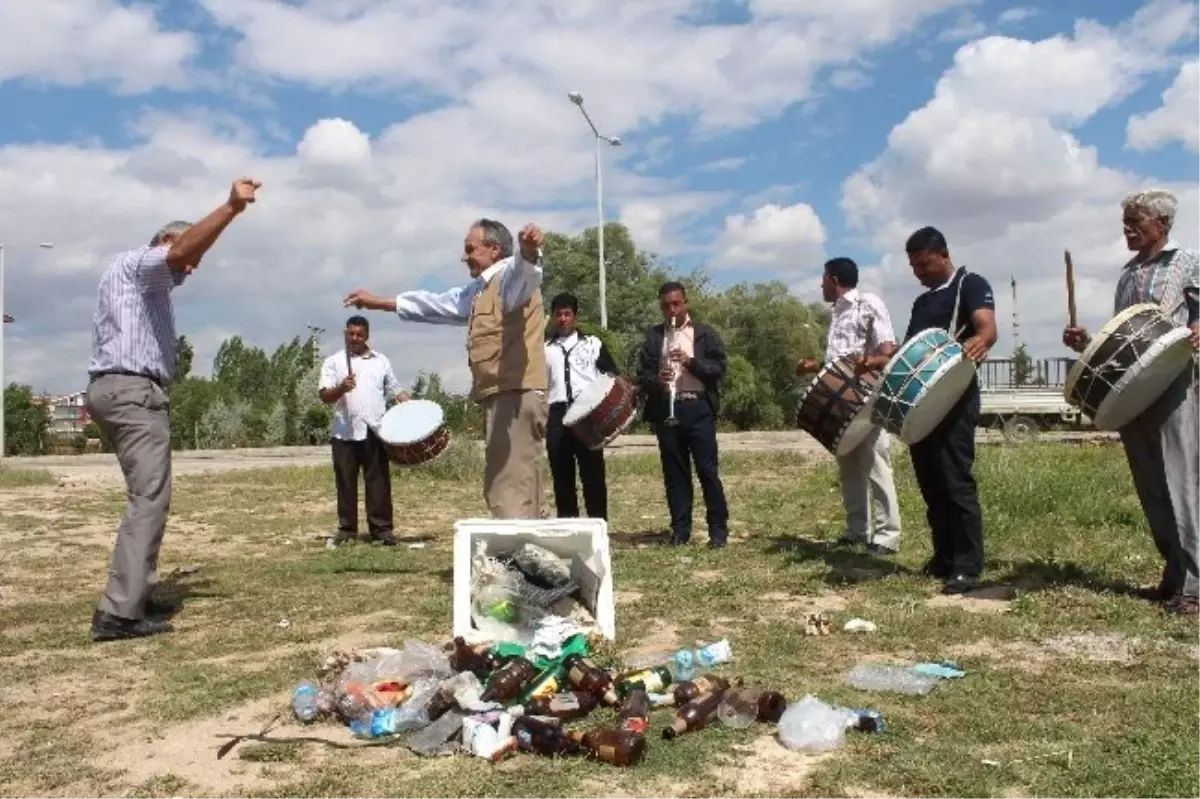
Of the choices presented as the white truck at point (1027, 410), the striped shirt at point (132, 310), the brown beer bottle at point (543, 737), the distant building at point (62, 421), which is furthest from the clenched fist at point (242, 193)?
the distant building at point (62, 421)

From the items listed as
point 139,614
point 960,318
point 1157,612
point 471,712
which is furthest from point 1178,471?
point 139,614

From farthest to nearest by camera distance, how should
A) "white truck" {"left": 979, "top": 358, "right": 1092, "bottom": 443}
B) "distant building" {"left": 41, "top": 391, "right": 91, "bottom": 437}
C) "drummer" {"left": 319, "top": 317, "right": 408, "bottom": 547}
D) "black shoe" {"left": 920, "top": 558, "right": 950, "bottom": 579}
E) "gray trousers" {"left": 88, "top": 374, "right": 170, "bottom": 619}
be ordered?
1. "distant building" {"left": 41, "top": 391, "right": 91, "bottom": 437}
2. "white truck" {"left": 979, "top": 358, "right": 1092, "bottom": 443}
3. "drummer" {"left": 319, "top": 317, "right": 408, "bottom": 547}
4. "black shoe" {"left": 920, "top": 558, "right": 950, "bottom": 579}
5. "gray trousers" {"left": 88, "top": 374, "right": 170, "bottom": 619}

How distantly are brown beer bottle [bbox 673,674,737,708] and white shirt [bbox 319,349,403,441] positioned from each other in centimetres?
559

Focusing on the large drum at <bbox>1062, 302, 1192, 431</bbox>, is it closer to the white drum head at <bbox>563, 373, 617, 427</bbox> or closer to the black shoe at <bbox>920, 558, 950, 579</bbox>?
the black shoe at <bbox>920, 558, 950, 579</bbox>

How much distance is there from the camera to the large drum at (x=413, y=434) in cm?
912

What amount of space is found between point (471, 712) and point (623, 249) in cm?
4090

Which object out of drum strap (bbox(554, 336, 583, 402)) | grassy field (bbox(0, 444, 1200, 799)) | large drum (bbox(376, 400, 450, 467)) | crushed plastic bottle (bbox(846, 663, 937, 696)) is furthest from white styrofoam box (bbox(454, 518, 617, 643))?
large drum (bbox(376, 400, 450, 467))

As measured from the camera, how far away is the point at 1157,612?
5.56 meters

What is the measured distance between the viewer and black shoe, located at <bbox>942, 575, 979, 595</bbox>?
6266mm

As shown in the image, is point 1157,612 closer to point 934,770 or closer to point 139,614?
point 934,770

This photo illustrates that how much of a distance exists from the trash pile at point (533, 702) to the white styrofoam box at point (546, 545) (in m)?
0.44

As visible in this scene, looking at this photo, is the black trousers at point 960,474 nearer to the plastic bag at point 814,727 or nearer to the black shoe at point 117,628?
the plastic bag at point 814,727

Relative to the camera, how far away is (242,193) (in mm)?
5566

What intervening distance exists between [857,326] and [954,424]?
1646 millimetres
